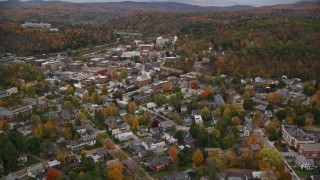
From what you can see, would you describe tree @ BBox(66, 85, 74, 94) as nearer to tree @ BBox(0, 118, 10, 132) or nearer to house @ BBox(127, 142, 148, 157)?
tree @ BBox(0, 118, 10, 132)

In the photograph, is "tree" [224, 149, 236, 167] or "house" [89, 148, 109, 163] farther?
"house" [89, 148, 109, 163]

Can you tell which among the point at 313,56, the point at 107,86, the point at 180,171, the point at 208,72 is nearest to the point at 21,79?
the point at 107,86

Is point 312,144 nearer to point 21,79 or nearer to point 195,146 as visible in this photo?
point 195,146

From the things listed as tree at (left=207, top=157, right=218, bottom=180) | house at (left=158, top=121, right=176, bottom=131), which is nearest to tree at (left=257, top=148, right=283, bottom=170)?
tree at (left=207, top=157, right=218, bottom=180)

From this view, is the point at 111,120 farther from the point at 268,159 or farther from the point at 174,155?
the point at 268,159

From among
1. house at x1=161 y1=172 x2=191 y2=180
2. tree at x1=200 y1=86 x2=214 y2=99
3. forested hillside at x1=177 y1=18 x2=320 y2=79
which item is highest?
forested hillside at x1=177 y1=18 x2=320 y2=79

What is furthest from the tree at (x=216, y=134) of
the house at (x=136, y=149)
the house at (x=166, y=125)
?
the house at (x=136, y=149)
